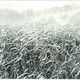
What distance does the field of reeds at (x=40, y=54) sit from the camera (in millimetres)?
3075

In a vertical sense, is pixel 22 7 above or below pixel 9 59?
above

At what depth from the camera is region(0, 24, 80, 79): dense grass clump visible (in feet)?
10.1

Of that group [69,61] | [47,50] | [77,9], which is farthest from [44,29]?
[77,9]

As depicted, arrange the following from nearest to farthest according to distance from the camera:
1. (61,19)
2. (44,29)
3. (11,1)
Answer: (44,29), (61,19), (11,1)

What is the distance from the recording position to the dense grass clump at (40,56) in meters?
3.07

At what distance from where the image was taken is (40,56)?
3115mm

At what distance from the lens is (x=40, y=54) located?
10.3 ft

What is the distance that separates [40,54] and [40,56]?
0.09 ft

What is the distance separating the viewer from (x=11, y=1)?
397 centimetres

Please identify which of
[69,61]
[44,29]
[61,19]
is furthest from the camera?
[61,19]

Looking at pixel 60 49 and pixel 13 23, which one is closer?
pixel 60 49

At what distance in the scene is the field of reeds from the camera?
10.1 ft

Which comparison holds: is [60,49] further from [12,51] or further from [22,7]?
[22,7]

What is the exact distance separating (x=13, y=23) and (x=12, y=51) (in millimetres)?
588
